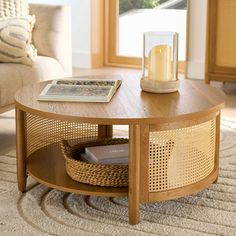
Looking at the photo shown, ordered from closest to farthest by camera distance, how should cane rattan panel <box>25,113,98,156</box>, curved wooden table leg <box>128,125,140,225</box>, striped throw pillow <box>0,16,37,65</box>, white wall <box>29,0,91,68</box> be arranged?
1. curved wooden table leg <box>128,125,140,225</box>
2. cane rattan panel <box>25,113,98,156</box>
3. striped throw pillow <box>0,16,37,65</box>
4. white wall <box>29,0,91,68</box>

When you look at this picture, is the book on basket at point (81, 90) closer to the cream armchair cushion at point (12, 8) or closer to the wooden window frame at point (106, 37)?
the cream armchair cushion at point (12, 8)

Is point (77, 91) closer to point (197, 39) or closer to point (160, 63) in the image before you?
point (160, 63)

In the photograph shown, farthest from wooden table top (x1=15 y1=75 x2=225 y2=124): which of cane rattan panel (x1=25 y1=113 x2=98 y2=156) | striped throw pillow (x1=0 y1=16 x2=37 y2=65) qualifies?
striped throw pillow (x1=0 y1=16 x2=37 y2=65)

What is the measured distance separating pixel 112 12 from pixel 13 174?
300 centimetres

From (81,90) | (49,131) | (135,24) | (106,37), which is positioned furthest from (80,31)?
(81,90)

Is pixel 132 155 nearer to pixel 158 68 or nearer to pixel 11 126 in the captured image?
pixel 158 68

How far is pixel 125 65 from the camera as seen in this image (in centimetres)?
546

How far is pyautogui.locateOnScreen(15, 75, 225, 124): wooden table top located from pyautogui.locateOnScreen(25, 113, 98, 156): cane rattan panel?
16cm

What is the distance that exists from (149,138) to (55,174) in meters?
0.46

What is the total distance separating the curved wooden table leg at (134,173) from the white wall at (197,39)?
2795 mm

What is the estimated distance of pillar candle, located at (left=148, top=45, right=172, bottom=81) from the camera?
96.3 inches

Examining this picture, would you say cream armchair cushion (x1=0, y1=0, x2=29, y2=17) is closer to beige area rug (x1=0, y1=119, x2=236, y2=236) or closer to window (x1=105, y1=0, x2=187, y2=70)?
beige area rug (x1=0, y1=119, x2=236, y2=236)

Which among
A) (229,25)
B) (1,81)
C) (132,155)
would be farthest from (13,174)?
(229,25)

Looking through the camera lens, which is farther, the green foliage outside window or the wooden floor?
the green foliage outside window
